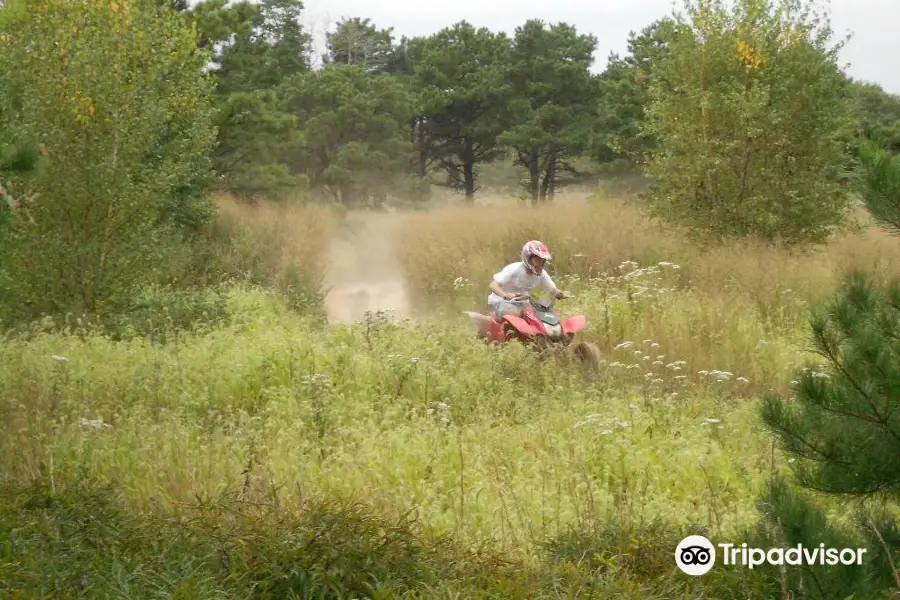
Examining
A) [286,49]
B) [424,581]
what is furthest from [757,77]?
[286,49]

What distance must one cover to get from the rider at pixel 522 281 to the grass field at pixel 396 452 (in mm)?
637

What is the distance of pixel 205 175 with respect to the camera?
2095 centimetres

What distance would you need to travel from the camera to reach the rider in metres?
11.0

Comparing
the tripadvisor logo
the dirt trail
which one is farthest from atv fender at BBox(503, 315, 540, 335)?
the tripadvisor logo

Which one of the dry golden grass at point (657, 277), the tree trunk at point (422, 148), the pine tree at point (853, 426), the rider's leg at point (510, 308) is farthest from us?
the tree trunk at point (422, 148)

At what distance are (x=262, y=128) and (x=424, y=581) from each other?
23.6 m

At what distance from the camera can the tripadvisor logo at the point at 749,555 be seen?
388 cm

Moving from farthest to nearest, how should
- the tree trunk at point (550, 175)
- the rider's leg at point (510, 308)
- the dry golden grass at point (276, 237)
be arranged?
the tree trunk at point (550, 175) → the dry golden grass at point (276, 237) → the rider's leg at point (510, 308)

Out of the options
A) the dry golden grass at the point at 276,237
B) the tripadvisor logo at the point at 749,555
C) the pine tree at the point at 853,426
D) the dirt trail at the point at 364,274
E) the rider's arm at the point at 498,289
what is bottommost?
the dirt trail at the point at 364,274

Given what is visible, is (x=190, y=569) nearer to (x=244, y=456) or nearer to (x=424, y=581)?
(x=424, y=581)

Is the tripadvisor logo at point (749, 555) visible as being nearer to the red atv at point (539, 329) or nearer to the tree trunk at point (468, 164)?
the red atv at point (539, 329)

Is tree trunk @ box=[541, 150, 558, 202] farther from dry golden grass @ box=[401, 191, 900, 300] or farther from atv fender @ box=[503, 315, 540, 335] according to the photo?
atv fender @ box=[503, 315, 540, 335]

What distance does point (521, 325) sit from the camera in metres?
10.6

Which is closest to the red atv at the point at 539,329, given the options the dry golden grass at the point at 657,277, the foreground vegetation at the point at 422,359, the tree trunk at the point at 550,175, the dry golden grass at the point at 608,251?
the foreground vegetation at the point at 422,359
